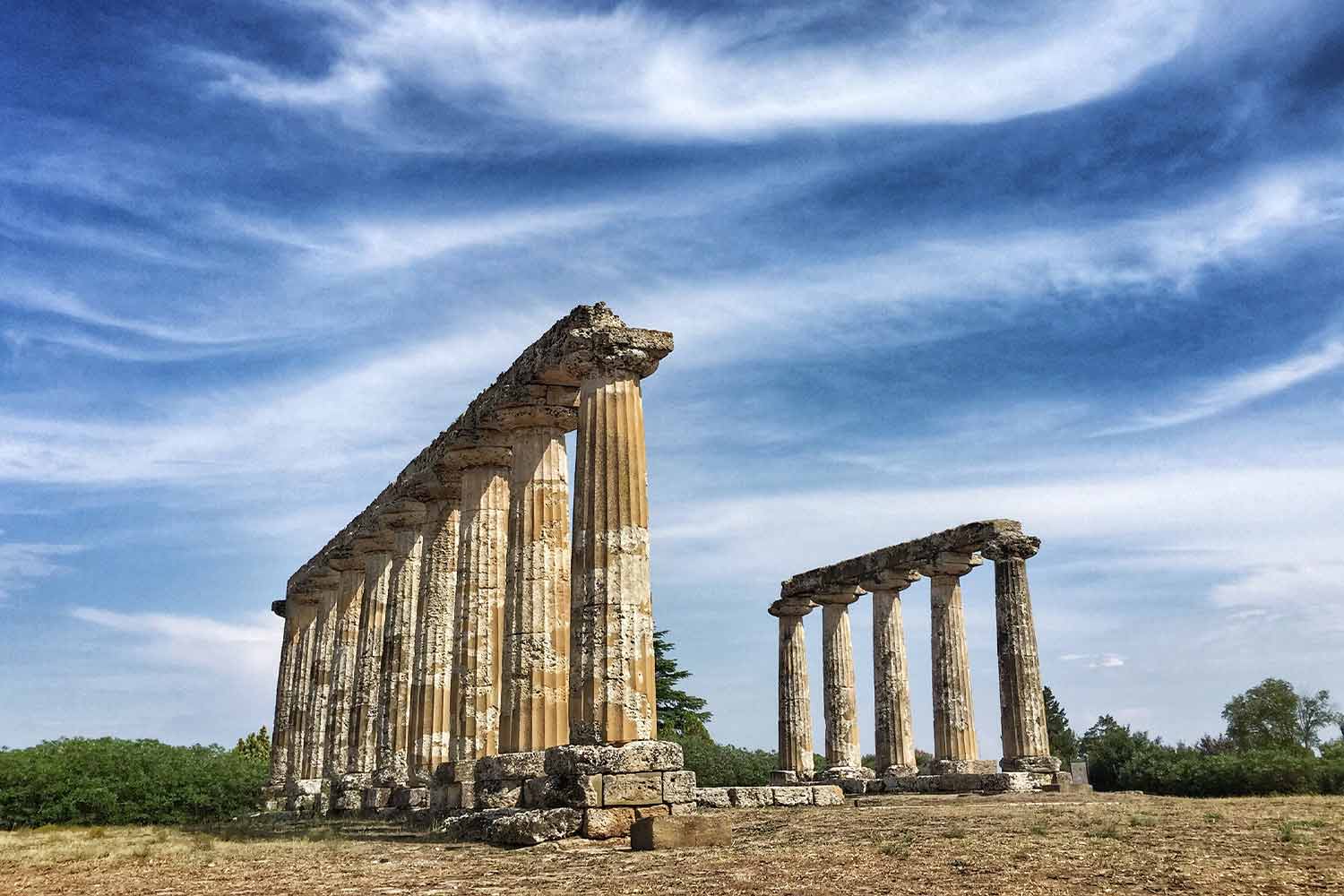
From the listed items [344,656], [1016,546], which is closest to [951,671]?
[1016,546]

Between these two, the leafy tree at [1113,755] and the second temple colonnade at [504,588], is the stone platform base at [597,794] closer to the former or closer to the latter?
the second temple colonnade at [504,588]

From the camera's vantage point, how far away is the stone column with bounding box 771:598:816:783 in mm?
34781

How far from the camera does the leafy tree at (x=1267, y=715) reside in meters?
71.1

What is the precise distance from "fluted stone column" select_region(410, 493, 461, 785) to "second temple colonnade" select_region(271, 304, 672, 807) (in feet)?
0.12

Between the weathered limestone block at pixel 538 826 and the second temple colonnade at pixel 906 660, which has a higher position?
the second temple colonnade at pixel 906 660

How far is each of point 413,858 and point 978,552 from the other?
2078cm

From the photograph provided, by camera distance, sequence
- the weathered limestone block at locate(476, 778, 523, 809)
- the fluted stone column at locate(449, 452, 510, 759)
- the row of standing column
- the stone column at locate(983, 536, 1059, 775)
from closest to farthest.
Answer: the row of standing column, the weathered limestone block at locate(476, 778, 523, 809), the fluted stone column at locate(449, 452, 510, 759), the stone column at locate(983, 536, 1059, 775)

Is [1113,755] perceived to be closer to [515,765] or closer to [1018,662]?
[1018,662]

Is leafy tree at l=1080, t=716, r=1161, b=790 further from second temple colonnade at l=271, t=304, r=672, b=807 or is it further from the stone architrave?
second temple colonnade at l=271, t=304, r=672, b=807

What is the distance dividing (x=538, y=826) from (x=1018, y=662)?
Result: 1845 cm

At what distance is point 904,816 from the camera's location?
17.8 meters

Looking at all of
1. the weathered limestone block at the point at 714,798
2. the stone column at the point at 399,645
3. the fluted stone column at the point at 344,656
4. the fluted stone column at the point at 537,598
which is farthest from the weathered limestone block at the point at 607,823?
the fluted stone column at the point at 344,656

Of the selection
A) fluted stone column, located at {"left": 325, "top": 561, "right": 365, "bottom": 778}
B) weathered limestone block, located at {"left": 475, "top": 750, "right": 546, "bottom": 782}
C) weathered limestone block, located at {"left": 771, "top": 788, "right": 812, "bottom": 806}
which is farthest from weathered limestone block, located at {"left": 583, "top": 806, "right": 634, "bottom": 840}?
fluted stone column, located at {"left": 325, "top": 561, "right": 365, "bottom": 778}

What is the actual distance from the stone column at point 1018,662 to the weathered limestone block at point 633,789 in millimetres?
16611
